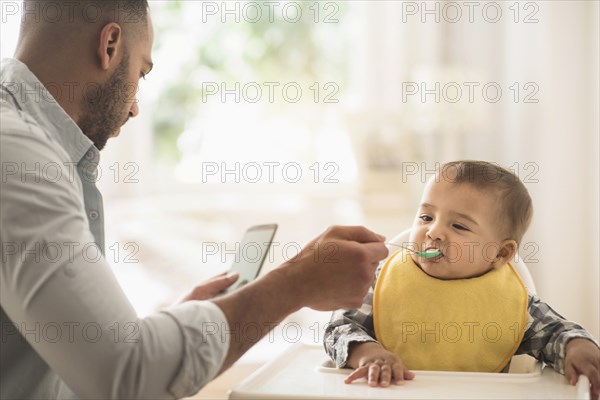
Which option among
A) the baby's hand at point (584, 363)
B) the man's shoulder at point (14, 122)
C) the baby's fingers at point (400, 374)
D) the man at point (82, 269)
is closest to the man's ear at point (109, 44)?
the man at point (82, 269)

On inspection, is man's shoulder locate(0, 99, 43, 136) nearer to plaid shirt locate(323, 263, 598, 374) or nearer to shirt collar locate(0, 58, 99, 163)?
shirt collar locate(0, 58, 99, 163)

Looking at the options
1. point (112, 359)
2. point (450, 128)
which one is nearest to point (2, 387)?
point (112, 359)

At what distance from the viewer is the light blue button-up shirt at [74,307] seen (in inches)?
34.7

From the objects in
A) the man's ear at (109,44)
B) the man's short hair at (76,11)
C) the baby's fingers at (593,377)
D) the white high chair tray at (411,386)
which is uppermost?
the man's short hair at (76,11)

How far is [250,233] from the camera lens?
1.47m

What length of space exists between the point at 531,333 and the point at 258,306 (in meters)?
0.51

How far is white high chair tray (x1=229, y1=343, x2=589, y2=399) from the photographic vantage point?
3.27ft

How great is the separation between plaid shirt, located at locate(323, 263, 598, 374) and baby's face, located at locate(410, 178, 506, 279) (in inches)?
4.3

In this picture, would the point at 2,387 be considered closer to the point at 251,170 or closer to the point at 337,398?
the point at 337,398

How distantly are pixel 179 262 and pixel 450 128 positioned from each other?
129cm

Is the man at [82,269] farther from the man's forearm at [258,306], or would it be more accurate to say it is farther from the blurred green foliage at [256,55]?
the blurred green foliage at [256,55]

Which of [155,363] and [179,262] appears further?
[179,262]

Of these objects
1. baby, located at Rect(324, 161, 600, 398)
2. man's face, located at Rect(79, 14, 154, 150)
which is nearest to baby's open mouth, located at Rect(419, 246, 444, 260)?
baby, located at Rect(324, 161, 600, 398)

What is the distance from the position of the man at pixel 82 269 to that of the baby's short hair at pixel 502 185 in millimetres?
279
